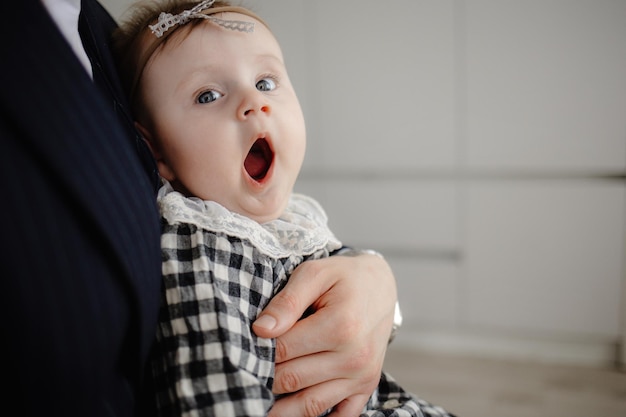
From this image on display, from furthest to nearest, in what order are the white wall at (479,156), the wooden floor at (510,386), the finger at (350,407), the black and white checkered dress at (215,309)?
1. the white wall at (479,156)
2. the wooden floor at (510,386)
3. the finger at (350,407)
4. the black and white checkered dress at (215,309)

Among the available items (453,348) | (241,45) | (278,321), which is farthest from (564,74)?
(278,321)

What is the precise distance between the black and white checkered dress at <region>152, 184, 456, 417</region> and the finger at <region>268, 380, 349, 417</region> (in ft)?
0.09

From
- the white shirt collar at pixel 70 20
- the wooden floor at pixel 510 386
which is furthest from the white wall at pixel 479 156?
the white shirt collar at pixel 70 20

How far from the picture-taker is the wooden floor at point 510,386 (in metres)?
1.66

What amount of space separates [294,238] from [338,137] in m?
1.44

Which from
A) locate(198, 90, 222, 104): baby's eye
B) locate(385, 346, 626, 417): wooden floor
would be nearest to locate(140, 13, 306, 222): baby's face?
locate(198, 90, 222, 104): baby's eye

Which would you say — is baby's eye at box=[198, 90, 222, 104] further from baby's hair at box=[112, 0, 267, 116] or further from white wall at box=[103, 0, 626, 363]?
white wall at box=[103, 0, 626, 363]

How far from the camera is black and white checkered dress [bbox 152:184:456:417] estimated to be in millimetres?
526

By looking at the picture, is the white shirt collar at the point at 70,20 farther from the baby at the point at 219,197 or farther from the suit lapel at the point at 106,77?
the baby at the point at 219,197

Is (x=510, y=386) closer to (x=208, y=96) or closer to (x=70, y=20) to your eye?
(x=208, y=96)

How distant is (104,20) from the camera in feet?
2.51

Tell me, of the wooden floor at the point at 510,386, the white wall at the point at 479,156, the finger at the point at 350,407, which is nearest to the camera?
the finger at the point at 350,407

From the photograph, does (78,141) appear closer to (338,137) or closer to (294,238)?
(294,238)

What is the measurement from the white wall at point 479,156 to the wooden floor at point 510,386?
0.09 meters
